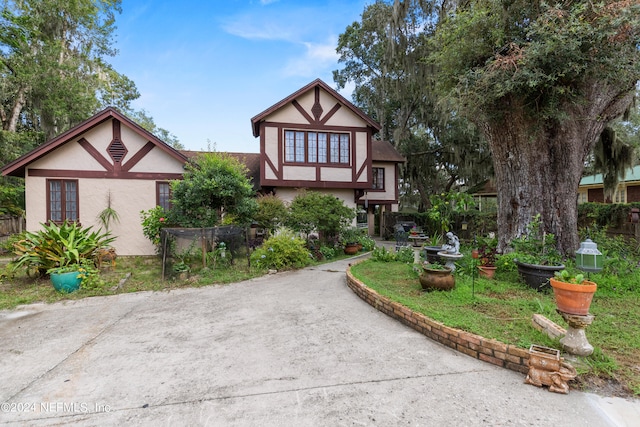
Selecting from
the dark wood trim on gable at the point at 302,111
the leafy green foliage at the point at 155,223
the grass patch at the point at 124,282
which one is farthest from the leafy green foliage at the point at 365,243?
the leafy green foliage at the point at 155,223

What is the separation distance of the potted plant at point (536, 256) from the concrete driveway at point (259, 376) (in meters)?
2.80

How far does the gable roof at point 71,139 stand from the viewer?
8.88m

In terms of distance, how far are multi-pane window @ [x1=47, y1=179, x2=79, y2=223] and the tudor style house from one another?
24mm

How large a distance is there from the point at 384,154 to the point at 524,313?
1325 cm

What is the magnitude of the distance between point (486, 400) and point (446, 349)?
86cm

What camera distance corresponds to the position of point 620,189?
623 inches

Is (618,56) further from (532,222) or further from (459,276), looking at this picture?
(459,276)

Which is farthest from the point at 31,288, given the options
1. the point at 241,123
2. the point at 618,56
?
the point at 618,56

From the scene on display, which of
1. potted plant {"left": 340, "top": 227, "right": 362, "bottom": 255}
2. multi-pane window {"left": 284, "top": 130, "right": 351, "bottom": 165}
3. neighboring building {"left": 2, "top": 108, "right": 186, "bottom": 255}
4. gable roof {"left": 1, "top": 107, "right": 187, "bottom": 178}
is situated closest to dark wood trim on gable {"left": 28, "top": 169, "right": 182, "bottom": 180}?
neighboring building {"left": 2, "top": 108, "right": 186, "bottom": 255}

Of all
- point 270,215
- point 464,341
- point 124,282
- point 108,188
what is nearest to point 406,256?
point 270,215

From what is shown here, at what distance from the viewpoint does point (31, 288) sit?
6199mm

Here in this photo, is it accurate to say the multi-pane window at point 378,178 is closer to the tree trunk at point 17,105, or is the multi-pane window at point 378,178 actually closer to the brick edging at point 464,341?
the brick edging at point 464,341

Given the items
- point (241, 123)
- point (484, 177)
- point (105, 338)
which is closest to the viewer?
point (105, 338)

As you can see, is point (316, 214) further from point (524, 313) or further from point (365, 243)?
point (524, 313)
